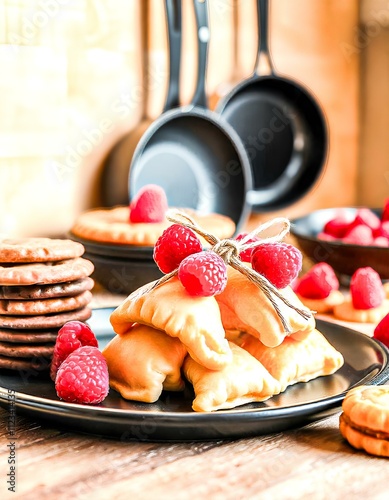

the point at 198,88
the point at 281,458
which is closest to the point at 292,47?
the point at 198,88

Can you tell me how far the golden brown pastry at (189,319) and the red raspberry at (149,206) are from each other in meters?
0.63

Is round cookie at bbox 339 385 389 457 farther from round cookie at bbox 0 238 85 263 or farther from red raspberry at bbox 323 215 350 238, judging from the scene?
red raspberry at bbox 323 215 350 238

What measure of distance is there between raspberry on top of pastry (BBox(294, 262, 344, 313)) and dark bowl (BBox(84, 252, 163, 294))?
313 millimetres

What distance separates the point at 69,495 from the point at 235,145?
1291 millimetres

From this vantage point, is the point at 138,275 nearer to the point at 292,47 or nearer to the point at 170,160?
the point at 170,160

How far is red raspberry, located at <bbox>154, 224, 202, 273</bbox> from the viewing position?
3.08 feet

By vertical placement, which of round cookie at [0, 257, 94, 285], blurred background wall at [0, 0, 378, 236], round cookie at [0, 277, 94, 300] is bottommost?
round cookie at [0, 277, 94, 300]

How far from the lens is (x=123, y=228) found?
1.54 meters

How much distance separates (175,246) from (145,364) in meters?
0.16

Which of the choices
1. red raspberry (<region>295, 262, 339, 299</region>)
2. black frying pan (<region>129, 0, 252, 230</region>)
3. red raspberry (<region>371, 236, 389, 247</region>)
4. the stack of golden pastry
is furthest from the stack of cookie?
red raspberry (<region>371, 236, 389, 247</region>)

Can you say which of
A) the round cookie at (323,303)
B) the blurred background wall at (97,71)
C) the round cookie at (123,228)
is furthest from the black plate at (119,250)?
the round cookie at (323,303)

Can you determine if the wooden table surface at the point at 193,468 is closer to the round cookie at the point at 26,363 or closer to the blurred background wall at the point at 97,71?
the round cookie at the point at 26,363

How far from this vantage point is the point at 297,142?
219 centimetres

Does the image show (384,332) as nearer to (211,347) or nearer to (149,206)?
(211,347)
